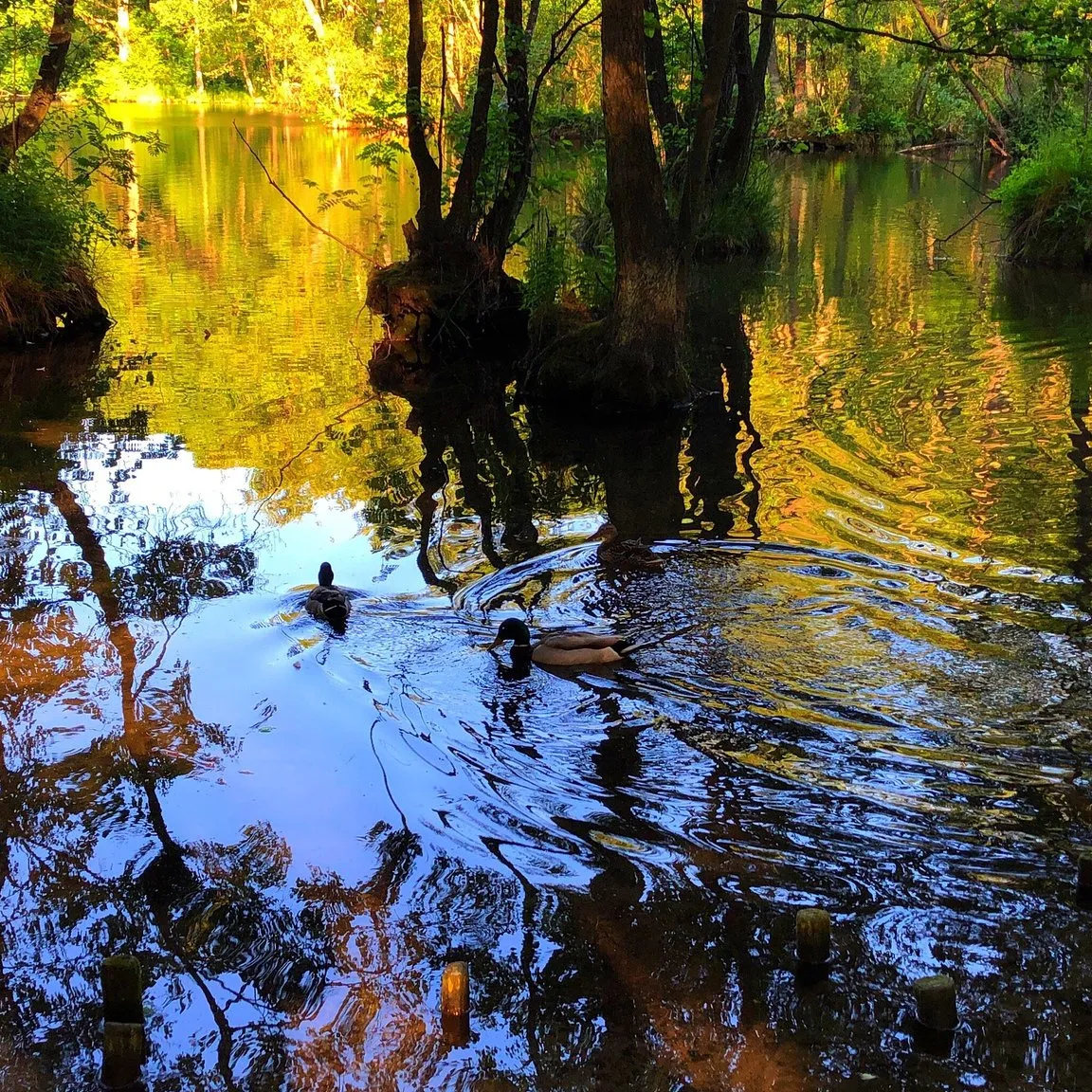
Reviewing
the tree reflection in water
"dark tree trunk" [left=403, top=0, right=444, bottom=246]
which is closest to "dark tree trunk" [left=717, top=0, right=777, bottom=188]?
"dark tree trunk" [left=403, top=0, right=444, bottom=246]

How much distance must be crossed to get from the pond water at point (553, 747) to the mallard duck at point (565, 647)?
11cm

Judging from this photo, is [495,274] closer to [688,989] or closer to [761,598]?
[761,598]

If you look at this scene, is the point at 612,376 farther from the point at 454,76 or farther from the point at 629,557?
the point at 454,76

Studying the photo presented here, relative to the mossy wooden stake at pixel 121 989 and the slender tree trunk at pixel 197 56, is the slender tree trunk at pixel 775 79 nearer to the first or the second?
the slender tree trunk at pixel 197 56

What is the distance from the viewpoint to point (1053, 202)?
61.7 feet

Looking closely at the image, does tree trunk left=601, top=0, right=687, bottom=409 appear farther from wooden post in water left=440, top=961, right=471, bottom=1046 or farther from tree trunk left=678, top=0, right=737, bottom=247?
wooden post in water left=440, top=961, right=471, bottom=1046

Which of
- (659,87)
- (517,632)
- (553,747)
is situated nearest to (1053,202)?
(659,87)

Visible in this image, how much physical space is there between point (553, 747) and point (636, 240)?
705 centimetres

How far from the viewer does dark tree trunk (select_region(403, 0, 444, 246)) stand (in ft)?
48.6

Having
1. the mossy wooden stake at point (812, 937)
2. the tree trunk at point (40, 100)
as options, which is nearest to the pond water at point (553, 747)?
the mossy wooden stake at point (812, 937)

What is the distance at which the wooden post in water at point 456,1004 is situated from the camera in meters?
3.57

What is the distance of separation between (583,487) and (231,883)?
18.7 ft

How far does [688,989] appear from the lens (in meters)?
3.80

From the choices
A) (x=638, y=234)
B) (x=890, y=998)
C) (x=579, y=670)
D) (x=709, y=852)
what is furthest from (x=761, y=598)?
(x=638, y=234)
